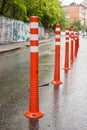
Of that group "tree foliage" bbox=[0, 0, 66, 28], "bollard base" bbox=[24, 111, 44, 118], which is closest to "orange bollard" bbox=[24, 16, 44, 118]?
"bollard base" bbox=[24, 111, 44, 118]

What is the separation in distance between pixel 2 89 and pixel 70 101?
2028 mm

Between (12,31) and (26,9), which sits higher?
(26,9)

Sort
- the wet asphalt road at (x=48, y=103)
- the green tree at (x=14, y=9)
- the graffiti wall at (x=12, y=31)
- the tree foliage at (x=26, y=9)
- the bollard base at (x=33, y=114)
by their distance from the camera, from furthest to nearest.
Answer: the tree foliage at (x=26, y=9) < the green tree at (x=14, y=9) < the graffiti wall at (x=12, y=31) < the bollard base at (x=33, y=114) < the wet asphalt road at (x=48, y=103)

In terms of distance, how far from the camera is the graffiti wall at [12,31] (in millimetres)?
32344

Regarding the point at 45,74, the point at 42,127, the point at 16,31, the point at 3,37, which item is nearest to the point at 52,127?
Result: the point at 42,127

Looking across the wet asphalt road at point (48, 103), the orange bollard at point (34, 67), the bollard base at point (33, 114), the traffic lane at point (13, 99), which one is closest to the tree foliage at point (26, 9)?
the traffic lane at point (13, 99)

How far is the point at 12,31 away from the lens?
117 ft

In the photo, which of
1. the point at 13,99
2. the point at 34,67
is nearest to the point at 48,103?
the point at 13,99

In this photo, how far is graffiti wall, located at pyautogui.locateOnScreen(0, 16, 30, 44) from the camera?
106 ft

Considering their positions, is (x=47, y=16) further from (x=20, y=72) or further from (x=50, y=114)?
(x=50, y=114)

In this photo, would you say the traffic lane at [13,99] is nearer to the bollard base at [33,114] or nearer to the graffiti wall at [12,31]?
the bollard base at [33,114]

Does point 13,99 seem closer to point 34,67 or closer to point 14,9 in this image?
point 34,67

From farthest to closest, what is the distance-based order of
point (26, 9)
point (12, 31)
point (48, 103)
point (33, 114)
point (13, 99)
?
point (26, 9)
point (12, 31)
point (13, 99)
point (48, 103)
point (33, 114)

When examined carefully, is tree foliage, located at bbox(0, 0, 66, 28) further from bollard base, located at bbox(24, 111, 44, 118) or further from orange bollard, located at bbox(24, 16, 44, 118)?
bollard base, located at bbox(24, 111, 44, 118)
